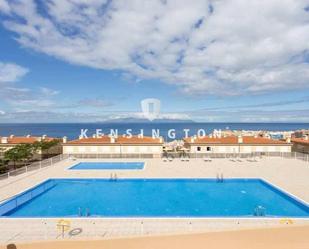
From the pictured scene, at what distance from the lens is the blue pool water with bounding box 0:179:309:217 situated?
1673 centimetres

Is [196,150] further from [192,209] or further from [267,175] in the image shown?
[192,209]

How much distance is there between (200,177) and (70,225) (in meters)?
14.0

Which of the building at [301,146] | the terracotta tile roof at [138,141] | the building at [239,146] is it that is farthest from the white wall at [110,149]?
the building at [301,146]

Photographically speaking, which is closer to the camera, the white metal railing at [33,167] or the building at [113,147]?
the white metal railing at [33,167]

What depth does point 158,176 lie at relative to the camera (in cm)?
2503

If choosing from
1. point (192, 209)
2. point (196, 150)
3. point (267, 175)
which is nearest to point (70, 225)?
point (192, 209)

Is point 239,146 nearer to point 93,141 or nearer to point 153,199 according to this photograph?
point 93,141

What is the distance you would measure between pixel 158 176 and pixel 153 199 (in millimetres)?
4966

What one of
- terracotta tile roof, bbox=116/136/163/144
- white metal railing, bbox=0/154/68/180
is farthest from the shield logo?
white metal railing, bbox=0/154/68/180

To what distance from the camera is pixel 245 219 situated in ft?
46.1

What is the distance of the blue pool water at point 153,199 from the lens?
16.7m

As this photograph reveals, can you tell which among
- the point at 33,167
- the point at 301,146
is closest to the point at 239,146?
the point at 301,146

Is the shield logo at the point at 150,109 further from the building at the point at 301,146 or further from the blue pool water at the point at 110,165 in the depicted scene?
the building at the point at 301,146

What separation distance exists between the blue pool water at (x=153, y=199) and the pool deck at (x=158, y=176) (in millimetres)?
1036
